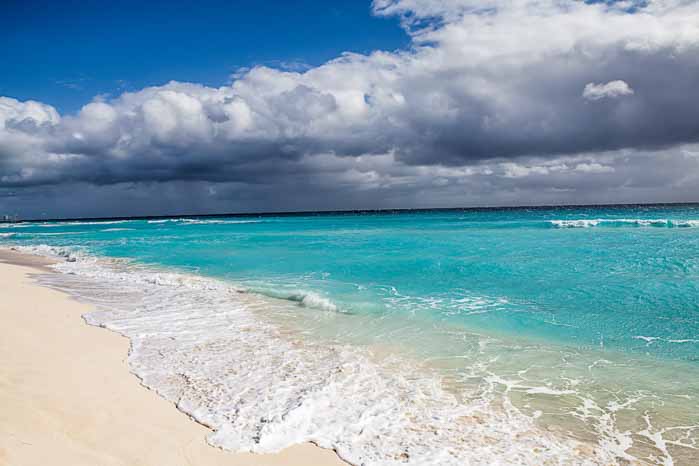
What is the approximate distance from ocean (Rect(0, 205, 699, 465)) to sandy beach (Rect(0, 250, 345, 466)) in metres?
0.28

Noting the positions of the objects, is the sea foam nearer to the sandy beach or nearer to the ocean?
the ocean

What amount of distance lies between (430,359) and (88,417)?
18.8 ft

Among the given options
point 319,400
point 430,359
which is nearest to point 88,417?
point 319,400

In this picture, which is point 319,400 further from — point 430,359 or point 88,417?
point 88,417

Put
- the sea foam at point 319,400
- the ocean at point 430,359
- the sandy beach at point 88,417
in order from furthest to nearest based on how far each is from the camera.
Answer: the ocean at point 430,359 → the sea foam at point 319,400 → the sandy beach at point 88,417

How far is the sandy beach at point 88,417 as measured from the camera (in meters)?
4.34

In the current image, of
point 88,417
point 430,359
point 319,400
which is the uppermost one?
point 88,417

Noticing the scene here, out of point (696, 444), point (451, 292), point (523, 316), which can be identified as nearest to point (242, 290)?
point (451, 292)

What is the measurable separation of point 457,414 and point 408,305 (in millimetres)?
6994

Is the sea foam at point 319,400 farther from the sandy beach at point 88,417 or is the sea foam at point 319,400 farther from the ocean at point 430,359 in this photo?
the sandy beach at point 88,417

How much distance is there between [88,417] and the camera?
Answer: 516 cm

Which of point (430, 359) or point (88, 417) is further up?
point (88, 417)

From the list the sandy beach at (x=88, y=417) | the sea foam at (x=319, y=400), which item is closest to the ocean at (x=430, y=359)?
the sea foam at (x=319, y=400)

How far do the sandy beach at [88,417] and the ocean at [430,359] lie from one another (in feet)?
0.93
